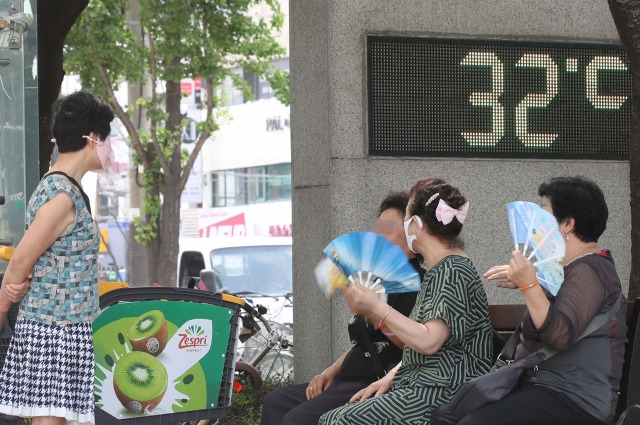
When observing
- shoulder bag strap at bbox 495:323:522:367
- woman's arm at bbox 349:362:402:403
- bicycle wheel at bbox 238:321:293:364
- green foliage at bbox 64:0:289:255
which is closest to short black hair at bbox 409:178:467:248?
shoulder bag strap at bbox 495:323:522:367

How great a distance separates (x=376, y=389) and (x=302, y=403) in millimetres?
509

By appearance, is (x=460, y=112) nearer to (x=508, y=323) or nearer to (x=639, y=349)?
(x=508, y=323)

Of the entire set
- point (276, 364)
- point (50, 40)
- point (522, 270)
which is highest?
point (50, 40)

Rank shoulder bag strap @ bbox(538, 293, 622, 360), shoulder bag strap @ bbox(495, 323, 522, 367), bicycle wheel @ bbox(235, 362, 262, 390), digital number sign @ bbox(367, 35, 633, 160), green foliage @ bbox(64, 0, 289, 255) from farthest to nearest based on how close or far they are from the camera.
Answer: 1. green foliage @ bbox(64, 0, 289, 255)
2. bicycle wheel @ bbox(235, 362, 262, 390)
3. digital number sign @ bbox(367, 35, 633, 160)
4. shoulder bag strap @ bbox(495, 323, 522, 367)
5. shoulder bag strap @ bbox(538, 293, 622, 360)

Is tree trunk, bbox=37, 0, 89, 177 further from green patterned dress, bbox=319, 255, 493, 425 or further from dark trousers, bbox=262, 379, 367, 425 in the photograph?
green patterned dress, bbox=319, 255, 493, 425

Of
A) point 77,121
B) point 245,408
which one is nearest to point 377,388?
point 77,121

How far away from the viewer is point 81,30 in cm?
1866

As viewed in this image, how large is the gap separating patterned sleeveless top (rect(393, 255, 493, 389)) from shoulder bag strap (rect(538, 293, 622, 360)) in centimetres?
32

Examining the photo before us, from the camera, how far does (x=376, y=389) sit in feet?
15.3

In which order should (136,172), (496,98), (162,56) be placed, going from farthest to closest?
(136,172)
(162,56)
(496,98)

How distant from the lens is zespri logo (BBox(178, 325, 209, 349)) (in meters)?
5.48

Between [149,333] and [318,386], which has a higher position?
[149,333]

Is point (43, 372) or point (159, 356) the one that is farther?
point (159, 356)

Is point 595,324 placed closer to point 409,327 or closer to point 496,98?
point 409,327
